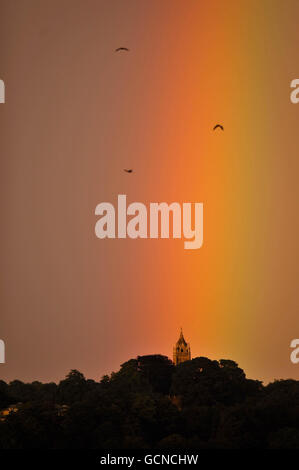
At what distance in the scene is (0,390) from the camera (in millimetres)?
115188

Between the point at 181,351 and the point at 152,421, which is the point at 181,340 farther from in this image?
the point at 152,421

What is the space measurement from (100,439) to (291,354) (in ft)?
305

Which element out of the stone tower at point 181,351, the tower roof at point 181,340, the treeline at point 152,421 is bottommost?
the treeline at point 152,421

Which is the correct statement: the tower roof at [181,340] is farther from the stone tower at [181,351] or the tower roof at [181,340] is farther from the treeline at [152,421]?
the treeline at [152,421]

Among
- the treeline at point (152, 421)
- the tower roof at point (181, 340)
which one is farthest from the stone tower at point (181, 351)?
the treeline at point (152, 421)

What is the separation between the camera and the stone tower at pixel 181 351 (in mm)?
195500

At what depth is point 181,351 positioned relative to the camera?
643ft

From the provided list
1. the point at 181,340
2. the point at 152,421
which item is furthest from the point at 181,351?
the point at 152,421

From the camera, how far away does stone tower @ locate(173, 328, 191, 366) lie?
641ft

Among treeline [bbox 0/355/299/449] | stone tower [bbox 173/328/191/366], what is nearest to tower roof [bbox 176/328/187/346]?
stone tower [bbox 173/328/191/366]

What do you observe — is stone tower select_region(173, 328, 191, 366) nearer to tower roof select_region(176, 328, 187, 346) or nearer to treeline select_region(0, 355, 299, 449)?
tower roof select_region(176, 328, 187, 346)
